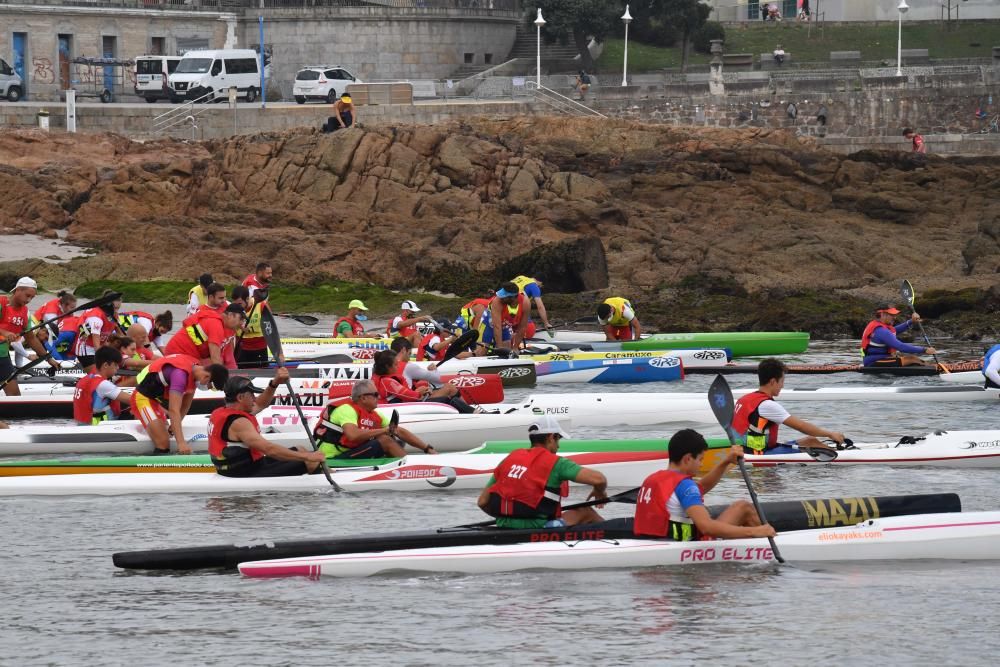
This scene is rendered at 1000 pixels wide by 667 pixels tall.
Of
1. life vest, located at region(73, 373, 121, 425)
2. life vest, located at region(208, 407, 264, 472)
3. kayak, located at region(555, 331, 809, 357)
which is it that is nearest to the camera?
life vest, located at region(208, 407, 264, 472)

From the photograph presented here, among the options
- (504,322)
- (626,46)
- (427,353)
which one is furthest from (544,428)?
(626,46)

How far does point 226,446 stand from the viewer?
1302 centimetres

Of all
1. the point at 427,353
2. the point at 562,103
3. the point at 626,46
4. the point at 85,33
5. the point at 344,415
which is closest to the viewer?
the point at 344,415

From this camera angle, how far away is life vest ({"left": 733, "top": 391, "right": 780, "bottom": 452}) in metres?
13.5

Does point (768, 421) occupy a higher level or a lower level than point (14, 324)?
lower

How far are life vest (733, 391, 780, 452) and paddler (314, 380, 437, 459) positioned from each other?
114 inches

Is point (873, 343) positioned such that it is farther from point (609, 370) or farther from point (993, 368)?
point (609, 370)

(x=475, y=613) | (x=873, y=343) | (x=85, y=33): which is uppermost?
(x=85, y=33)

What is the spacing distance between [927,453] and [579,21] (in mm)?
41516

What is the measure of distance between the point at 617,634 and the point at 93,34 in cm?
4655

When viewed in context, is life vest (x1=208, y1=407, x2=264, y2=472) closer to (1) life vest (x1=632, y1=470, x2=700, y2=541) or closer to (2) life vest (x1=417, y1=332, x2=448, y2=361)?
(1) life vest (x1=632, y1=470, x2=700, y2=541)

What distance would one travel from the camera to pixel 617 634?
946 centimetres

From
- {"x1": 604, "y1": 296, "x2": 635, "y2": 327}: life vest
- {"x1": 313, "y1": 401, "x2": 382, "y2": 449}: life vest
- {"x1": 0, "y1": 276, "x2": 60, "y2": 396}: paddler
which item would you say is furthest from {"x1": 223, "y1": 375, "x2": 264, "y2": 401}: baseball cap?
{"x1": 604, "y1": 296, "x2": 635, "y2": 327}: life vest

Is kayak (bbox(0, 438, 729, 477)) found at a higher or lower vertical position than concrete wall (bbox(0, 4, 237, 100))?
lower
